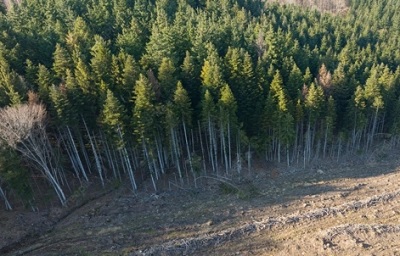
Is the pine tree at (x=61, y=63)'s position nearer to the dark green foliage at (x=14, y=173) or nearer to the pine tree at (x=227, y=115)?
the dark green foliage at (x=14, y=173)

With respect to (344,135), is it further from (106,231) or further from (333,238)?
(106,231)

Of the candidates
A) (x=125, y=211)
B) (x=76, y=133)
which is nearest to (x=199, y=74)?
(x=76, y=133)

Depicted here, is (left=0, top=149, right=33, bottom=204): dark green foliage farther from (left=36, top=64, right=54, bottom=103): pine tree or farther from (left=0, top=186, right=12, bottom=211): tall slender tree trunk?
(left=36, top=64, right=54, bottom=103): pine tree

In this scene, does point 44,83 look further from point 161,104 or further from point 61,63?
point 161,104

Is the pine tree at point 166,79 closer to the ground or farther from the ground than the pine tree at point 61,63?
closer to the ground

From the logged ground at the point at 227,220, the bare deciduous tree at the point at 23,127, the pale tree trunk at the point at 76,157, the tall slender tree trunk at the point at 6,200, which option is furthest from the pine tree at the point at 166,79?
the tall slender tree trunk at the point at 6,200
